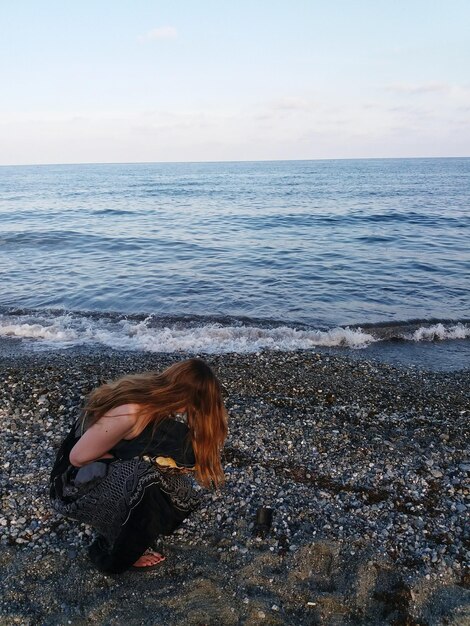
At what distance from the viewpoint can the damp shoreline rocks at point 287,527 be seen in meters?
3.95

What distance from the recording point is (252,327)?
13.3 m

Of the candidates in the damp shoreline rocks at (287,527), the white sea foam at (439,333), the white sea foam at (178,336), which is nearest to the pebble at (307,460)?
the damp shoreline rocks at (287,527)

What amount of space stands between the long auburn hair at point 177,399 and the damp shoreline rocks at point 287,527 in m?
Result: 1.14

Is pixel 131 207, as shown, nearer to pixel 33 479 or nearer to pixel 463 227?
pixel 463 227

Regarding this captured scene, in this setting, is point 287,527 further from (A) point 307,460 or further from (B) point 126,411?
(B) point 126,411

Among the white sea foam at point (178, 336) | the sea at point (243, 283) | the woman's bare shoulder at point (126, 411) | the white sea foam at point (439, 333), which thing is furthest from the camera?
the white sea foam at point (439, 333)

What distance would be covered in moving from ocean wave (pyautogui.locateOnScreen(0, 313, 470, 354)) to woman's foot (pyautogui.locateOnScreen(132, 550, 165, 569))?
7.03 meters

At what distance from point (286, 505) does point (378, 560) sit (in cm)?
105

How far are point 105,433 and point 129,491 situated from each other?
0.54m

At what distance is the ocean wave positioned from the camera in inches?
467

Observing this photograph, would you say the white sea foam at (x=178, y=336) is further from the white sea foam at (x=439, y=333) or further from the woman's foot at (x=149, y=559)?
the woman's foot at (x=149, y=559)

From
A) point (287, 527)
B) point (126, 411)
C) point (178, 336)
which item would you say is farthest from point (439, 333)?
point (126, 411)

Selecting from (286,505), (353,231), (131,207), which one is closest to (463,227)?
(353,231)

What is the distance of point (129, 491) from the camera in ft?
12.9
